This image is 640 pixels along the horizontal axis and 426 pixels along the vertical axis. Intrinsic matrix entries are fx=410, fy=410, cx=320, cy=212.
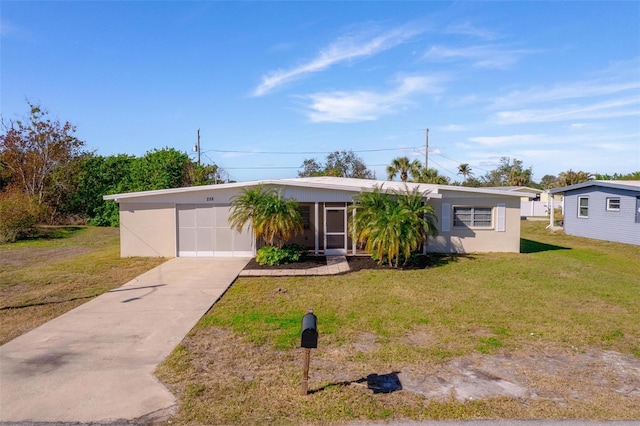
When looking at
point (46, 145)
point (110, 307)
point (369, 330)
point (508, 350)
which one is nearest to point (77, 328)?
point (110, 307)

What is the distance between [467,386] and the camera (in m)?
4.80

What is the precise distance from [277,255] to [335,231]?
11.1 ft

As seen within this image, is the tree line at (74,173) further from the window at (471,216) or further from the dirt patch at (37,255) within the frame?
the window at (471,216)

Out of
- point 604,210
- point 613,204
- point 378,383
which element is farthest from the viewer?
point 604,210

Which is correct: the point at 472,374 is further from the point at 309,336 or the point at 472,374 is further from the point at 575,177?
the point at 575,177

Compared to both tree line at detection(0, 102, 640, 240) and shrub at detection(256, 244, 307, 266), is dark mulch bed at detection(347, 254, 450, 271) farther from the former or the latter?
tree line at detection(0, 102, 640, 240)

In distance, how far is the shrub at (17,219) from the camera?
61.5 ft

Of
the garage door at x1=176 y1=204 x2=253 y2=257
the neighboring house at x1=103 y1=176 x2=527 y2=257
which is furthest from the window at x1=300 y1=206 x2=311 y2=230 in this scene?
the garage door at x1=176 y1=204 x2=253 y2=257

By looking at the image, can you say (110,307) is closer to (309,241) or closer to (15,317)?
(15,317)

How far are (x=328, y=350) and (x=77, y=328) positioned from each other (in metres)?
4.27

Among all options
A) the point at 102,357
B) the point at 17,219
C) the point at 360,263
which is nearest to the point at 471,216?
the point at 360,263

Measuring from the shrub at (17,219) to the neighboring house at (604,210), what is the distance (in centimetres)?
2705

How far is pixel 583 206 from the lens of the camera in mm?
21438

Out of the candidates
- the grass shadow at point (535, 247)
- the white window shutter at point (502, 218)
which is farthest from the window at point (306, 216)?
the grass shadow at point (535, 247)
